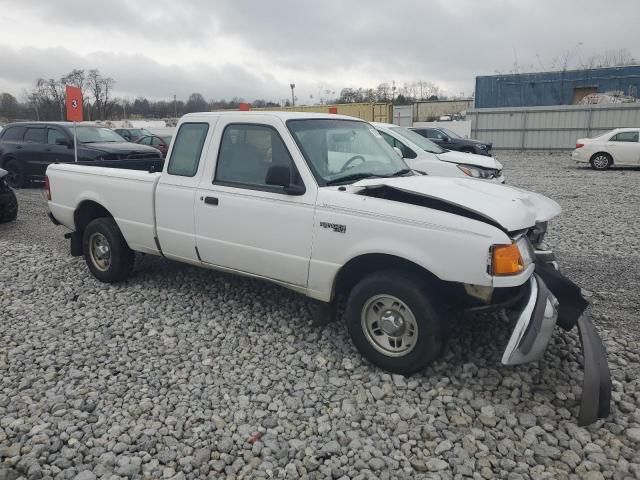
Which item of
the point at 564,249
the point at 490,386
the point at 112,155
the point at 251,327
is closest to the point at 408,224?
the point at 490,386

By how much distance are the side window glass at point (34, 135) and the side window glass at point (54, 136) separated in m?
0.23

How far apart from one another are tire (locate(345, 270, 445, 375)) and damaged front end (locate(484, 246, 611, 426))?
538 millimetres

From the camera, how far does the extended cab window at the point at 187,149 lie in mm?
4855

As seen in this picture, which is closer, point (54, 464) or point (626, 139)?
point (54, 464)

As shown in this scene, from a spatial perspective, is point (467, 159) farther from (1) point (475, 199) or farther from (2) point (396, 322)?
(2) point (396, 322)

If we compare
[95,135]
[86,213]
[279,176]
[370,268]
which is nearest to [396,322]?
[370,268]

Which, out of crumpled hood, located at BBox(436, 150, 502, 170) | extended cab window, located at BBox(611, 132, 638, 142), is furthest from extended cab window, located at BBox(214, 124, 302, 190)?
extended cab window, located at BBox(611, 132, 638, 142)

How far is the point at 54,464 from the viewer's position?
9.68ft

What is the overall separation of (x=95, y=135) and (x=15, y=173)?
250cm

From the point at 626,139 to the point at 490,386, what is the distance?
57.1 ft

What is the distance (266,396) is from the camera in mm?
3611

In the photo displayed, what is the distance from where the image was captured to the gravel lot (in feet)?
9.68

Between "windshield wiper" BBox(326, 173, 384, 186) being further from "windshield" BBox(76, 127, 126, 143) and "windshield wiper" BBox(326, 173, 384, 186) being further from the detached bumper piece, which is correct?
"windshield" BBox(76, 127, 126, 143)

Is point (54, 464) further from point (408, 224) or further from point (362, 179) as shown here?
point (362, 179)
